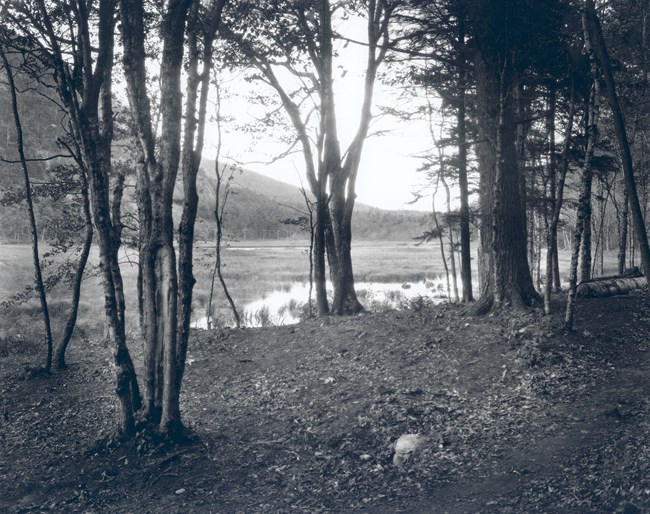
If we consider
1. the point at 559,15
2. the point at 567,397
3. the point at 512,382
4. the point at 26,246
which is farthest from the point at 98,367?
the point at 26,246

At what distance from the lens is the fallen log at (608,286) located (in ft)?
37.4

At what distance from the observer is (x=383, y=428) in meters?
6.98

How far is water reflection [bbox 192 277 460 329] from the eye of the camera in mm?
22859

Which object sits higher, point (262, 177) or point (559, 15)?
point (262, 177)

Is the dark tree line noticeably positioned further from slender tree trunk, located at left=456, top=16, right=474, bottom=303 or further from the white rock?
the white rock

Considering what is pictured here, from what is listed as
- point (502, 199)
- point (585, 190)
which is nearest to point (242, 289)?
point (502, 199)

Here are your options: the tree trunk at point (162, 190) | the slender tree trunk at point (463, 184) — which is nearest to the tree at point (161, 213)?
the tree trunk at point (162, 190)

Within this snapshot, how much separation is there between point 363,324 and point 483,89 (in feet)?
18.7

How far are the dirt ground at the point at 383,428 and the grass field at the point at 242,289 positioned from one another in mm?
5156

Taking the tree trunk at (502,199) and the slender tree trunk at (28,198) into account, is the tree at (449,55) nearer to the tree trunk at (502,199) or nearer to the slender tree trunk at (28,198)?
the tree trunk at (502,199)

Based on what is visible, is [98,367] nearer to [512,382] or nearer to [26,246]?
[512,382]

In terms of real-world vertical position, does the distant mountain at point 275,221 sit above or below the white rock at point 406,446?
above

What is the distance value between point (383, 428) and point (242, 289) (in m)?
27.4

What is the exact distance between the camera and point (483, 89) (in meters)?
11.0
